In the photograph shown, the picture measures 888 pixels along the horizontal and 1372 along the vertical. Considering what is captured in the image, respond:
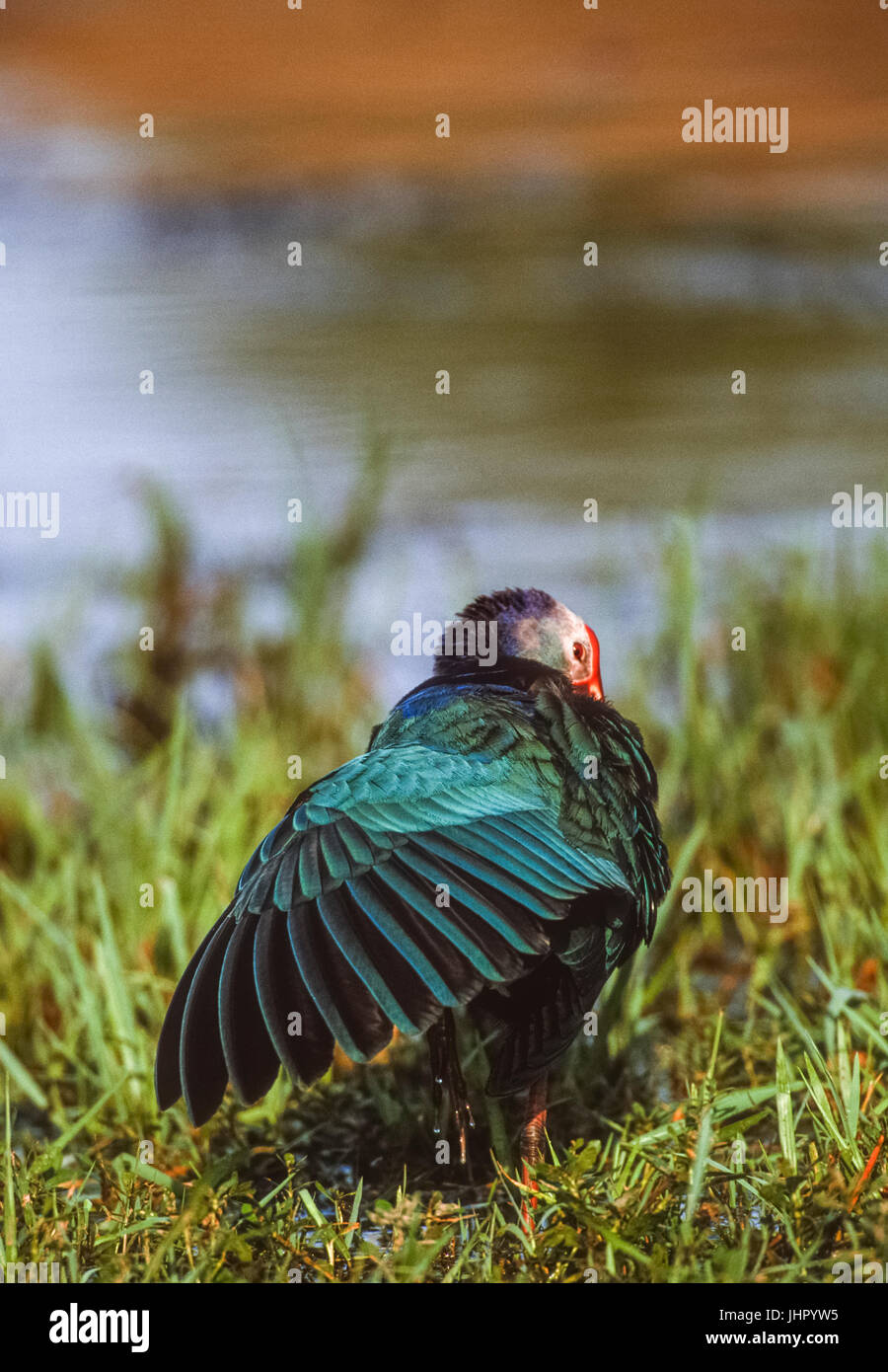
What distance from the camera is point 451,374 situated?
659 centimetres

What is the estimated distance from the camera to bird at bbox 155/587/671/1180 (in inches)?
84.4

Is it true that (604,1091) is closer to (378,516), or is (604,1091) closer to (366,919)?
(366,919)

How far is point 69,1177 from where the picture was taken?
105 inches

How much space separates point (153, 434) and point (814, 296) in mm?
3019

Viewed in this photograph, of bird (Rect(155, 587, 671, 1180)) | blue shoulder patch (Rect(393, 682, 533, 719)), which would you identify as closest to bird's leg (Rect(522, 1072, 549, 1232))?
bird (Rect(155, 587, 671, 1180))

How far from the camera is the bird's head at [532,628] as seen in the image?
259cm

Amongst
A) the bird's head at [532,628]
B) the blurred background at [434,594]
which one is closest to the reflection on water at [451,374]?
the blurred background at [434,594]

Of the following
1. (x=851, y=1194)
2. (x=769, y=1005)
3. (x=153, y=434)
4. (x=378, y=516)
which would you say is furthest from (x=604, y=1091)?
(x=153, y=434)

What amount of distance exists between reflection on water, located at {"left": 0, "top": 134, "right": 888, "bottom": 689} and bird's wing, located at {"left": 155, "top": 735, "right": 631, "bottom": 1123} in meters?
1.98

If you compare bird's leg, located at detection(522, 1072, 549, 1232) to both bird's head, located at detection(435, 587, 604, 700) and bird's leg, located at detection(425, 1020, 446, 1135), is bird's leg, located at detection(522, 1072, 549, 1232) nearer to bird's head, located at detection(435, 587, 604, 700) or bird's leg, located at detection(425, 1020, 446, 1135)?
bird's leg, located at detection(425, 1020, 446, 1135)

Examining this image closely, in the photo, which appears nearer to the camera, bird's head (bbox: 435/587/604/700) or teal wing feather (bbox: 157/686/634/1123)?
teal wing feather (bbox: 157/686/634/1123)

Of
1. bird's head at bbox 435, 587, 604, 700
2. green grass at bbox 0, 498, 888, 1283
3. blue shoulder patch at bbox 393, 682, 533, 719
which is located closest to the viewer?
green grass at bbox 0, 498, 888, 1283

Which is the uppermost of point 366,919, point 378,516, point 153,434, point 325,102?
point 325,102

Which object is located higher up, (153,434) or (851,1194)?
(153,434)
